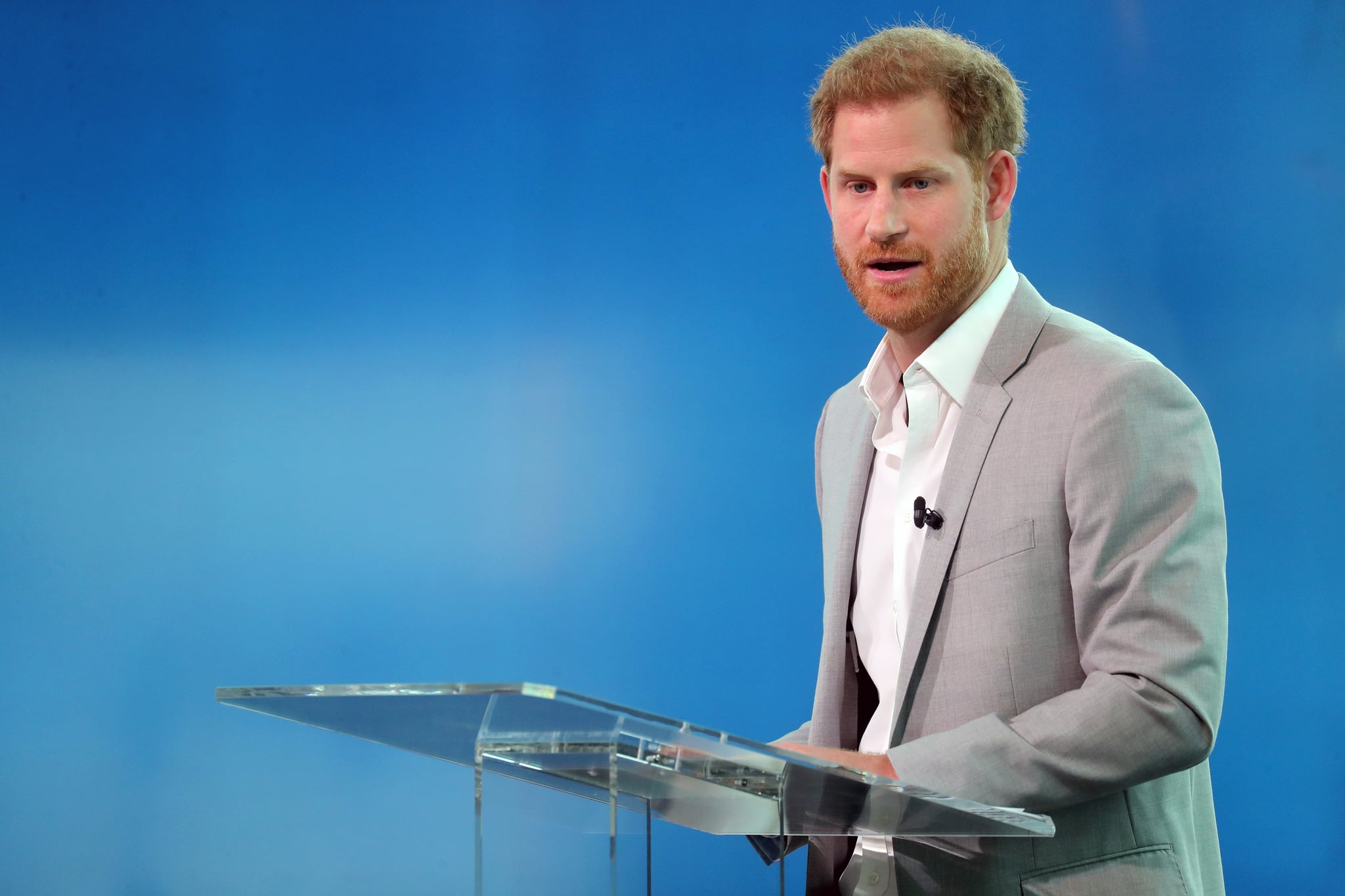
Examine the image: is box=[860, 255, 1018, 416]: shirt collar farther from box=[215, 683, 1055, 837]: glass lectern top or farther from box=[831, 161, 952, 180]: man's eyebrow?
box=[215, 683, 1055, 837]: glass lectern top

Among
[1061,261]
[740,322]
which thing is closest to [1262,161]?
[1061,261]

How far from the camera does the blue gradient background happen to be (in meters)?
2.79

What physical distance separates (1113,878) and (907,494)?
53cm

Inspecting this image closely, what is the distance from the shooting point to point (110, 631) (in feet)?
10.3

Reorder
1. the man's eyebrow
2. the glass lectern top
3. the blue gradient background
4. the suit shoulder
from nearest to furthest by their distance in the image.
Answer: the glass lectern top → the suit shoulder → the man's eyebrow → the blue gradient background

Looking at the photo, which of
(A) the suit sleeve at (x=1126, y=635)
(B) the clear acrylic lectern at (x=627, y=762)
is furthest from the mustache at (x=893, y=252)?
(B) the clear acrylic lectern at (x=627, y=762)

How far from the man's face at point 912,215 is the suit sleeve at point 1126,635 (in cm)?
30

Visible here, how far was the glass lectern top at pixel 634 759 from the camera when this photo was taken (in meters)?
0.89

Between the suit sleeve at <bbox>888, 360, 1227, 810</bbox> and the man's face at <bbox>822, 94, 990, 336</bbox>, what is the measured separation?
0.30 meters

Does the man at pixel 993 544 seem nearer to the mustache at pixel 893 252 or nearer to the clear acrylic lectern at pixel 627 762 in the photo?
the mustache at pixel 893 252

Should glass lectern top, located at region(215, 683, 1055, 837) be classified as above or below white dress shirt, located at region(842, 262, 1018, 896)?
below

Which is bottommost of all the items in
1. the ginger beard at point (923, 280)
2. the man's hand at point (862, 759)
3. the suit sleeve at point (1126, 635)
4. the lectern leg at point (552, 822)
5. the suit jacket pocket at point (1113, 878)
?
the suit jacket pocket at point (1113, 878)

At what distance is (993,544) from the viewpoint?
4.60 ft

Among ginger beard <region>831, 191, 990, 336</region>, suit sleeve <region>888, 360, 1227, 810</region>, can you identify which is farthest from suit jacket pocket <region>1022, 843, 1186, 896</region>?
ginger beard <region>831, 191, 990, 336</region>
